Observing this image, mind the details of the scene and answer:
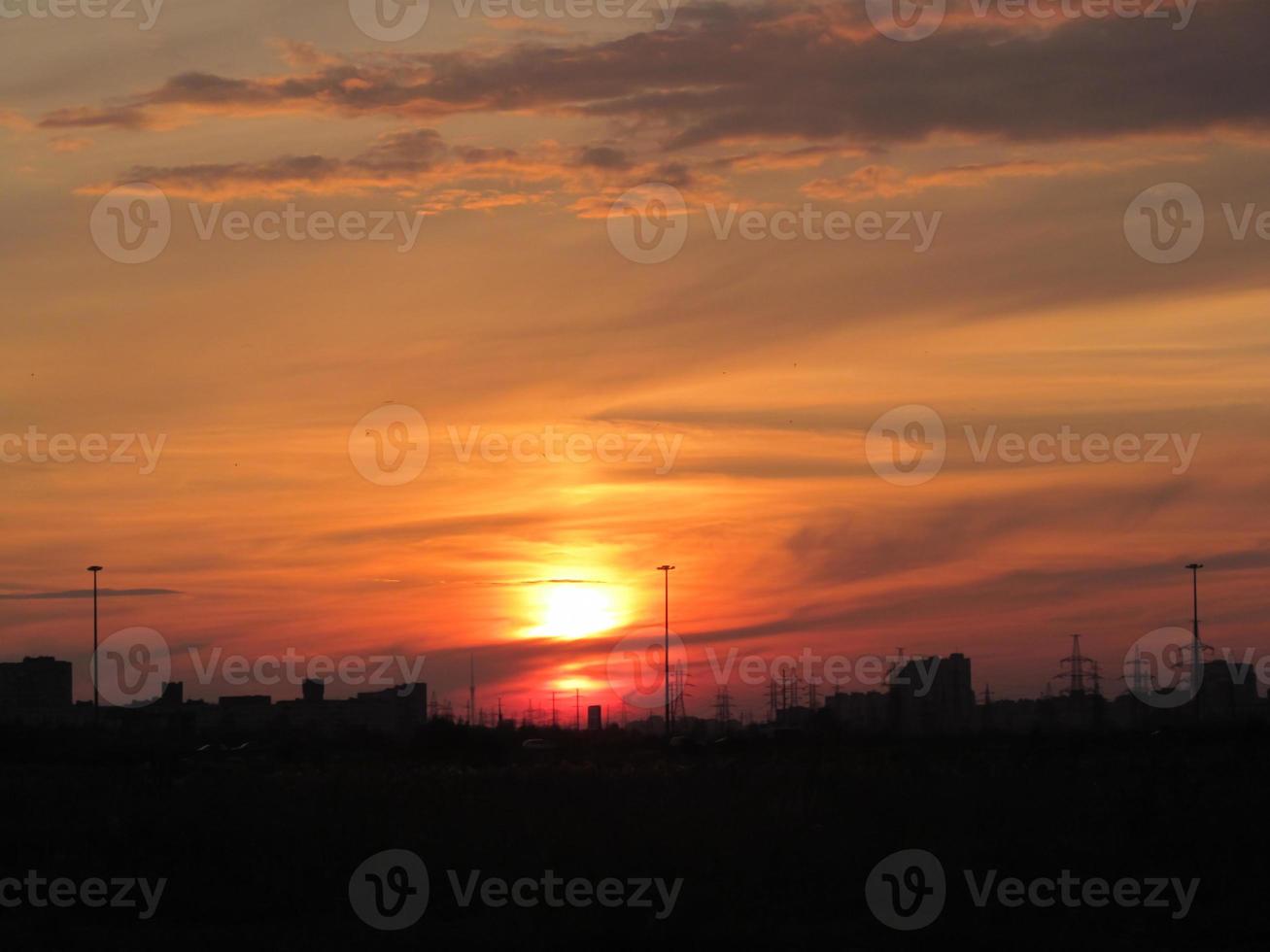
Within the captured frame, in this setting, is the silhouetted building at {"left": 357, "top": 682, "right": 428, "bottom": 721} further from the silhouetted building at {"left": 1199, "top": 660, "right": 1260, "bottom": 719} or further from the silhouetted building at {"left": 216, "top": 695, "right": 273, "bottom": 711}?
the silhouetted building at {"left": 1199, "top": 660, "right": 1260, "bottom": 719}

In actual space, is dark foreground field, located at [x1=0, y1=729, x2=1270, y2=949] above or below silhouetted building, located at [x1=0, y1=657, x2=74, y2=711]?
below

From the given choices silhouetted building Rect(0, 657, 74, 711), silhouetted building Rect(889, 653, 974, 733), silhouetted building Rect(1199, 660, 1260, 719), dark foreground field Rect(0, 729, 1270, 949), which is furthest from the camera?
silhouetted building Rect(0, 657, 74, 711)

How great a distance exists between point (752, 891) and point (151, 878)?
9.21 meters

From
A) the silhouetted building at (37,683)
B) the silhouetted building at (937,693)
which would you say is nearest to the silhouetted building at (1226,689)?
the silhouetted building at (937,693)

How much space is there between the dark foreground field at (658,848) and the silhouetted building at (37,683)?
13890 cm

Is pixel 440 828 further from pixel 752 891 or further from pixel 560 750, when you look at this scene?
pixel 560 750

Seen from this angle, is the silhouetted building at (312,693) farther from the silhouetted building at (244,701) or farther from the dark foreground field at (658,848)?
the dark foreground field at (658,848)

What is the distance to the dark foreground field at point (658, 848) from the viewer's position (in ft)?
59.8

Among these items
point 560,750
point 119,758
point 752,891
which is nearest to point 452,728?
point 560,750

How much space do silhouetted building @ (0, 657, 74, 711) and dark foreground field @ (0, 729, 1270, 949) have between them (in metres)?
139

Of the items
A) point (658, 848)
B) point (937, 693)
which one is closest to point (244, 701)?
point (937, 693)

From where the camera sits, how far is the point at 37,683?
17138cm

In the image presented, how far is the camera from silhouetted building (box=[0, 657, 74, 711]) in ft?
534

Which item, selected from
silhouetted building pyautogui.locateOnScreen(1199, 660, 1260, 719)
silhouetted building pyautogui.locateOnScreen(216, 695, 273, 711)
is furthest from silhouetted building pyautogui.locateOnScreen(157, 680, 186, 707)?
silhouetted building pyautogui.locateOnScreen(1199, 660, 1260, 719)
